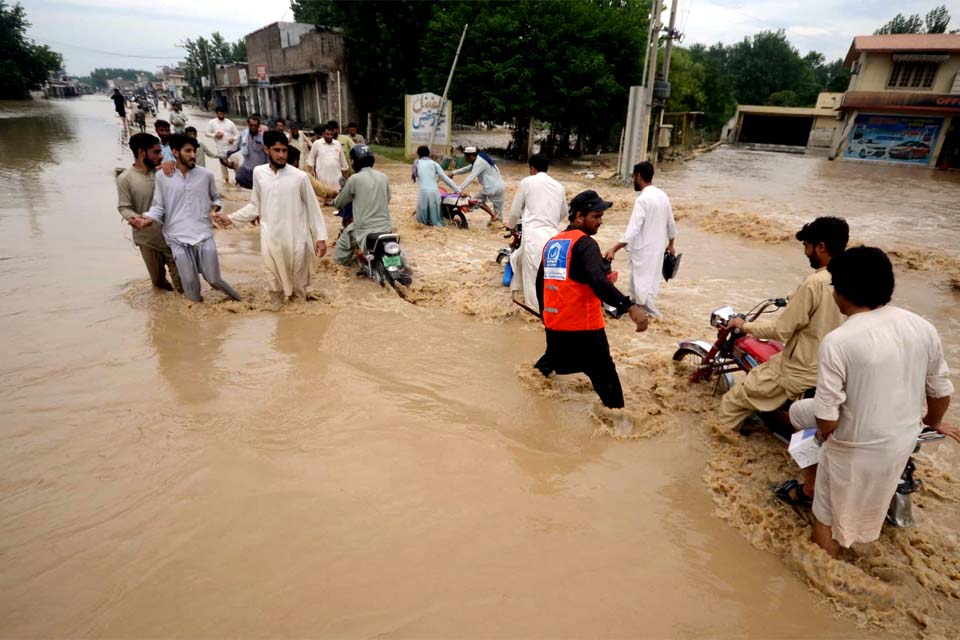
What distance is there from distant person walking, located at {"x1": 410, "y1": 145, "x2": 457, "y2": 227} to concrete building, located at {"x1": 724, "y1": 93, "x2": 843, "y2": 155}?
3268cm

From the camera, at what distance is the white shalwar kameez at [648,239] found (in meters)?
5.33

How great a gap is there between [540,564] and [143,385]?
10.8ft

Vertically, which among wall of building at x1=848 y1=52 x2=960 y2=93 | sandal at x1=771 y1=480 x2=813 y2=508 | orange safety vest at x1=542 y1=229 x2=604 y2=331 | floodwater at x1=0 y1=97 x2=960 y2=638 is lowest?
floodwater at x1=0 y1=97 x2=960 y2=638

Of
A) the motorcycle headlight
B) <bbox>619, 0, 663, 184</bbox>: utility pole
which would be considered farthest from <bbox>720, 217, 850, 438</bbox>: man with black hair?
<bbox>619, 0, 663, 184</bbox>: utility pole

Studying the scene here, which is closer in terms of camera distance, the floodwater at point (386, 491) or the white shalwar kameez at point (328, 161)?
the floodwater at point (386, 491)

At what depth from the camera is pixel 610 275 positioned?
359cm

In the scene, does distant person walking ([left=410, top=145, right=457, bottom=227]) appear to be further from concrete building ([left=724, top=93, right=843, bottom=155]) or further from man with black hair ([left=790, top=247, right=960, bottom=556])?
concrete building ([left=724, top=93, right=843, bottom=155])

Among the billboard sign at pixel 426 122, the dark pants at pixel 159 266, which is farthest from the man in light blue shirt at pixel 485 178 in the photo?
the billboard sign at pixel 426 122

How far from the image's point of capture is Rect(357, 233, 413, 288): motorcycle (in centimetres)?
638

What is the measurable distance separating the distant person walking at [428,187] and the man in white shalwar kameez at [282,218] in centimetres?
372

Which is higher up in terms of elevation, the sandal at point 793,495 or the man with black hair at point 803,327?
the man with black hair at point 803,327

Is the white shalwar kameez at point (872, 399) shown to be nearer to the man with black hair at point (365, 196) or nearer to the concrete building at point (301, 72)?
the man with black hair at point (365, 196)

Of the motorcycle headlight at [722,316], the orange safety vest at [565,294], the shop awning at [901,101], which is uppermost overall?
the shop awning at [901,101]

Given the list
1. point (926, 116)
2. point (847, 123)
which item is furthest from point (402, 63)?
point (926, 116)
